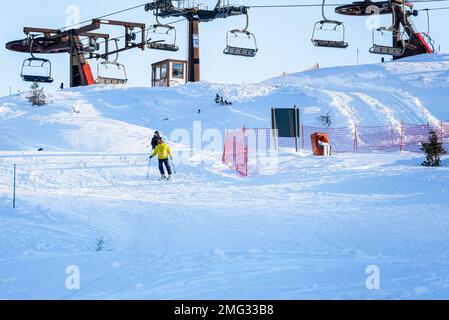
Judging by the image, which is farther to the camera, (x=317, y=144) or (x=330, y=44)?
(x=330, y=44)

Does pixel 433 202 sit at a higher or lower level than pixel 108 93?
lower

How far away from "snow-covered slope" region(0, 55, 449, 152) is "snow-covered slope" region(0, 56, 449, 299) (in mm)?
195

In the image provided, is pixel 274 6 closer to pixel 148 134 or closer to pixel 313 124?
pixel 313 124

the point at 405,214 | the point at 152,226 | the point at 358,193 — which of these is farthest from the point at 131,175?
the point at 405,214

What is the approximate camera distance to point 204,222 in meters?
12.5

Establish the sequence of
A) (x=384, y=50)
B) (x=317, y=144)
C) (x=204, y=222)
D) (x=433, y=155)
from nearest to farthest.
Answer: (x=204, y=222) < (x=433, y=155) < (x=317, y=144) < (x=384, y=50)

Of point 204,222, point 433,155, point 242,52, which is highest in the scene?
point 242,52

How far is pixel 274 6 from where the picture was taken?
37250mm

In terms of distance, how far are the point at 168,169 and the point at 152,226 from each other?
301 inches

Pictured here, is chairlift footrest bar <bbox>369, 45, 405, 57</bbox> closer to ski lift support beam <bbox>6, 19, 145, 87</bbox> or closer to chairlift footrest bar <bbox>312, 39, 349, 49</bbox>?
chairlift footrest bar <bbox>312, 39, 349, 49</bbox>

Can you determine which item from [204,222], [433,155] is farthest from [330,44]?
[204,222]

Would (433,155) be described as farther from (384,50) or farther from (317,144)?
(384,50)

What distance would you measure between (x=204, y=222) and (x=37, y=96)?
79.6 ft

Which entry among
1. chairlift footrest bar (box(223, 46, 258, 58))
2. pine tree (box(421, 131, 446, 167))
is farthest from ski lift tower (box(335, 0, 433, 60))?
pine tree (box(421, 131, 446, 167))
